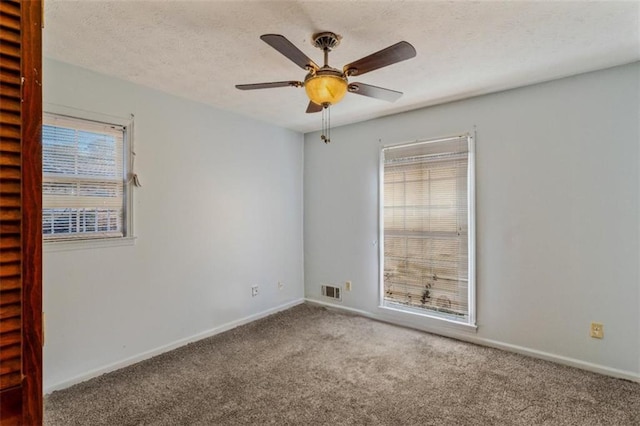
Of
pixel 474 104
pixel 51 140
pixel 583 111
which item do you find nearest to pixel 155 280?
pixel 51 140

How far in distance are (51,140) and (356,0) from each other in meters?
2.32

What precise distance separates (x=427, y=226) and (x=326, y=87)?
211cm

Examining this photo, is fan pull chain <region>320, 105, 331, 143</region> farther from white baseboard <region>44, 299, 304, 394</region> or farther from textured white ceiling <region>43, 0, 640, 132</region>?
white baseboard <region>44, 299, 304, 394</region>

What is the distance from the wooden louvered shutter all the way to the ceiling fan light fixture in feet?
4.79

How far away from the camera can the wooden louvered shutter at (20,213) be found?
505 mm

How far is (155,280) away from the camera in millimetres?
2936

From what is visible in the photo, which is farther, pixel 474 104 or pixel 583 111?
pixel 474 104

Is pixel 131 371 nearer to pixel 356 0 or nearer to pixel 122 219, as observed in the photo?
pixel 122 219

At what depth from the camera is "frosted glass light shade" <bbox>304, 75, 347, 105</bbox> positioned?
73.1 inches

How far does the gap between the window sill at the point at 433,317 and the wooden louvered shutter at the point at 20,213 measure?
3.33 metres

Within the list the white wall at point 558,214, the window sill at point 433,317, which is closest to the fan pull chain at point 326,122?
the white wall at point 558,214

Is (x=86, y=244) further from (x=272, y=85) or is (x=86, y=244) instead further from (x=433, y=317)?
(x=433, y=317)

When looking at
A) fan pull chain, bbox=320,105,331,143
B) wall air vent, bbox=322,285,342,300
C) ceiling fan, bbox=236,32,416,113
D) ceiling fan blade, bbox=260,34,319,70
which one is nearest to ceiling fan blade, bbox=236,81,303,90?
ceiling fan, bbox=236,32,416,113

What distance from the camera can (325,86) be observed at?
1.87m
